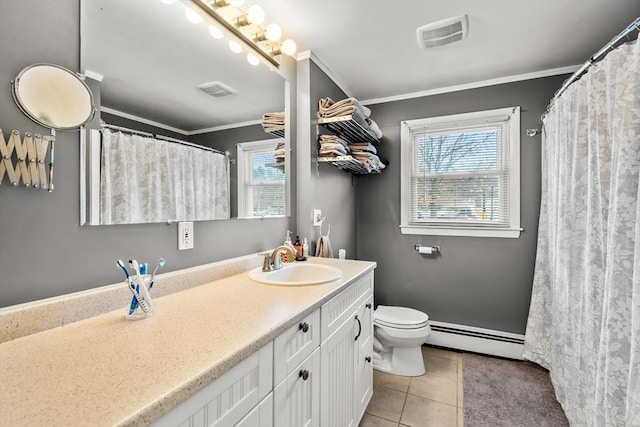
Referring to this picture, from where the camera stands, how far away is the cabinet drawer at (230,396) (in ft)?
1.97

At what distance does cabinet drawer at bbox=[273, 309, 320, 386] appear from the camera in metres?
0.90

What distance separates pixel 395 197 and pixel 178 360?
2.48 meters

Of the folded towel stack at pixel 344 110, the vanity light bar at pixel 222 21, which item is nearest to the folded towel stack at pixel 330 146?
the folded towel stack at pixel 344 110

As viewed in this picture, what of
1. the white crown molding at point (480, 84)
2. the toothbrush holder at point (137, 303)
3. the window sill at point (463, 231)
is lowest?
the toothbrush holder at point (137, 303)

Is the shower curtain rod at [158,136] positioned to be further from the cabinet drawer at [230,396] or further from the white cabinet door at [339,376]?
the white cabinet door at [339,376]

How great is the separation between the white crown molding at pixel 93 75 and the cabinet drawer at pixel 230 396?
3.38 feet

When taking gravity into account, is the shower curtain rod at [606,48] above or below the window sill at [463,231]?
above

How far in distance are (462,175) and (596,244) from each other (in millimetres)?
1320

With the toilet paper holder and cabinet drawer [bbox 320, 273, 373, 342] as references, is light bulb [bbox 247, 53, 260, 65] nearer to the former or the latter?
cabinet drawer [bbox 320, 273, 373, 342]

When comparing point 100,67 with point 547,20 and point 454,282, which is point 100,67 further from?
point 454,282

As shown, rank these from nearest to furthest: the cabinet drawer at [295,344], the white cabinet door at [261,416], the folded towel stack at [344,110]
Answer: the white cabinet door at [261,416]
the cabinet drawer at [295,344]
the folded towel stack at [344,110]

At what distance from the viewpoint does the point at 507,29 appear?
182 cm

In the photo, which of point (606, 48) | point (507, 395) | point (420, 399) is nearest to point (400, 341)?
point (420, 399)

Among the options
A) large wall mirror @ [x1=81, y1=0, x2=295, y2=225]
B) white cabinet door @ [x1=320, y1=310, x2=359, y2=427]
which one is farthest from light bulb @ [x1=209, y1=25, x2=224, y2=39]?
white cabinet door @ [x1=320, y1=310, x2=359, y2=427]
